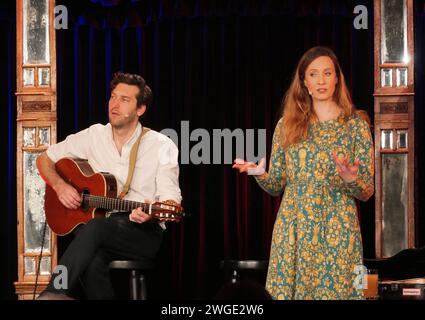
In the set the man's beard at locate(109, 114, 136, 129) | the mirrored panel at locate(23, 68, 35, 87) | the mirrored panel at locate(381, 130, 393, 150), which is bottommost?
the mirrored panel at locate(381, 130, 393, 150)

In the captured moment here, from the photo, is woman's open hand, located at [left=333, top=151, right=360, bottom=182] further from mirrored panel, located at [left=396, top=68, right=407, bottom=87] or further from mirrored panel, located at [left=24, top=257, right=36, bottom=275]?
mirrored panel, located at [left=24, top=257, right=36, bottom=275]

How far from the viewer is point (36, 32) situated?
Result: 5.34 m

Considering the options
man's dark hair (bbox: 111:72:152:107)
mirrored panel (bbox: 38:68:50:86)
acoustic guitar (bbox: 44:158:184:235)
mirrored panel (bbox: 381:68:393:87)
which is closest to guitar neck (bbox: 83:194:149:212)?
acoustic guitar (bbox: 44:158:184:235)

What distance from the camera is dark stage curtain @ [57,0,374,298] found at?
507 cm

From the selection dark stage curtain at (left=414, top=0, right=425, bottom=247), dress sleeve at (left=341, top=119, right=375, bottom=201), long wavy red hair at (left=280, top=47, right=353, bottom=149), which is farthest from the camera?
dark stage curtain at (left=414, top=0, right=425, bottom=247)

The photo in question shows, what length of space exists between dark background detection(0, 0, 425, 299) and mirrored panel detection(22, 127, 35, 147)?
20 cm

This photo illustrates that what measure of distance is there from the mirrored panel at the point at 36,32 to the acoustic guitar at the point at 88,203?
110 centimetres

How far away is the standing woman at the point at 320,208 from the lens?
11.6 ft

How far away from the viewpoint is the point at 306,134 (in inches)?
143

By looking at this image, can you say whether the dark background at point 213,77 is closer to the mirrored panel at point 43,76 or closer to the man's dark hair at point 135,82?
the mirrored panel at point 43,76

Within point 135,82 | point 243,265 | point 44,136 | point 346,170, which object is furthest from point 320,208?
point 44,136

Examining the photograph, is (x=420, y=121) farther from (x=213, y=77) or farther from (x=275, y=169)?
(x=275, y=169)
